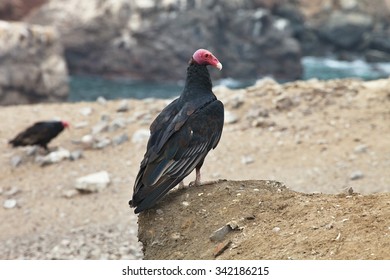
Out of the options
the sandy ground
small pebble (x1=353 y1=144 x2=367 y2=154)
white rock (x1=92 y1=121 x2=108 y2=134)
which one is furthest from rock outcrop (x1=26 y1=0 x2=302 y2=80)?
small pebble (x1=353 y1=144 x2=367 y2=154)

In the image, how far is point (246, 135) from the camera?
14.8m

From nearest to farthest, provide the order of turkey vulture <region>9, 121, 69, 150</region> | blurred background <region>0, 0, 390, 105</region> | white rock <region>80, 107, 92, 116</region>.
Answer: turkey vulture <region>9, 121, 69, 150</region> → white rock <region>80, 107, 92, 116</region> → blurred background <region>0, 0, 390, 105</region>

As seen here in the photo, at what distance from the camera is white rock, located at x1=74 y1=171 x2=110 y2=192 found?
13.2m

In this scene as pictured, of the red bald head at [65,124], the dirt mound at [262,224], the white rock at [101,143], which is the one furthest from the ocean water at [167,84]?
the dirt mound at [262,224]

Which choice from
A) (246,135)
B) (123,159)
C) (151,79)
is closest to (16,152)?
(123,159)

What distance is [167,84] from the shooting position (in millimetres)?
56875

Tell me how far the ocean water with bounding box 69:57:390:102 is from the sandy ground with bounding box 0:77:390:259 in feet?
95.4

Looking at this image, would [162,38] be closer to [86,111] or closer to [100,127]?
[86,111]

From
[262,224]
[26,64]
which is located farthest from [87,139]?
[26,64]

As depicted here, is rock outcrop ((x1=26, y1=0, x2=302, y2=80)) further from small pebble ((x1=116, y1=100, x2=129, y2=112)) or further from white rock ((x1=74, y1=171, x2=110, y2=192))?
white rock ((x1=74, y1=171, x2=110, y2=192))

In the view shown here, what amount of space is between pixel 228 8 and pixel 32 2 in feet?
58.2

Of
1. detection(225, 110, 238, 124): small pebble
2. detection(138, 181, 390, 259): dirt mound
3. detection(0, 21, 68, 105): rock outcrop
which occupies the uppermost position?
detection(138, 181, 390, 259): dirt mound

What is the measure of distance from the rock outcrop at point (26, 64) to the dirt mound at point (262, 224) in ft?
92.2

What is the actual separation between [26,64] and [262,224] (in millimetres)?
30291
